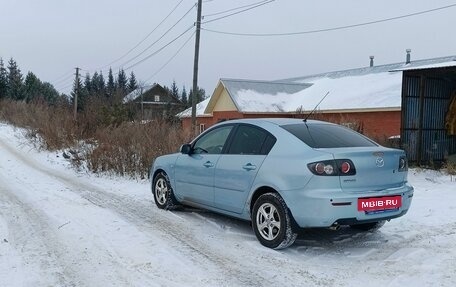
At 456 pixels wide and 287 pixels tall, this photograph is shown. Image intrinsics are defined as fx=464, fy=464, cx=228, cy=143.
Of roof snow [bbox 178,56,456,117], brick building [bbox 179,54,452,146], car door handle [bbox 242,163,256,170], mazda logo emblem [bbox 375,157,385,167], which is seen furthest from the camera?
roof snow [bbox 178,56,456,117]

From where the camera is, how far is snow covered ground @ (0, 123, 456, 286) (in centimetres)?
464

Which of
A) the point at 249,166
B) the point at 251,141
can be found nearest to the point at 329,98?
the point at 251,141

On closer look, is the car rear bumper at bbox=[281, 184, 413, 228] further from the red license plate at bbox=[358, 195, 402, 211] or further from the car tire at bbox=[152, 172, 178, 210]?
the car tire at bbox=[152, 172, 178, 210]

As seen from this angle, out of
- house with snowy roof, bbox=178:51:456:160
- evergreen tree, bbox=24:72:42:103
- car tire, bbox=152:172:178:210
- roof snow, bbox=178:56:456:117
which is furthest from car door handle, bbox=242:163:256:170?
evergreen tree, bbox=24:72:42:103

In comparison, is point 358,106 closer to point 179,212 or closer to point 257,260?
point 179,212

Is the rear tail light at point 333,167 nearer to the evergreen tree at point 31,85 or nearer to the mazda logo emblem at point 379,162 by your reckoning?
the mazda logo emblem at point 379,162

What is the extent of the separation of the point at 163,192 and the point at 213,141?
1611mm

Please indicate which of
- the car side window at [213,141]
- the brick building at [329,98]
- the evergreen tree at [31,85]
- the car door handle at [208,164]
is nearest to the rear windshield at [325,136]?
the car side window at [213,141]

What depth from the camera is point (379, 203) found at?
17.5ft

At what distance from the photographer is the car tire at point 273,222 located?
5.40 metres

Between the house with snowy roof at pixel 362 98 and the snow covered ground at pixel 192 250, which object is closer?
the snow covered ground at pixel 192 250

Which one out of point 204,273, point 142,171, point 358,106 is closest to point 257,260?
point 204,273

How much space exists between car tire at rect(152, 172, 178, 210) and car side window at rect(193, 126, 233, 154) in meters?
0.98

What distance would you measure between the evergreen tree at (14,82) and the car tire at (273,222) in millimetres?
68907
